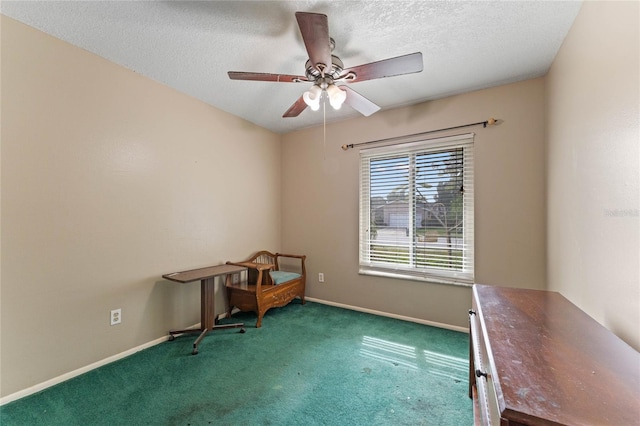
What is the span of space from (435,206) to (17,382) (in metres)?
3.67

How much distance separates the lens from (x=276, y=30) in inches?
70.2

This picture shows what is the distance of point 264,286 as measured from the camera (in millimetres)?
3029

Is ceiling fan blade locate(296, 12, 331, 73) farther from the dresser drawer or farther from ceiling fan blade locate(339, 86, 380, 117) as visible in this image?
the dresser drawer

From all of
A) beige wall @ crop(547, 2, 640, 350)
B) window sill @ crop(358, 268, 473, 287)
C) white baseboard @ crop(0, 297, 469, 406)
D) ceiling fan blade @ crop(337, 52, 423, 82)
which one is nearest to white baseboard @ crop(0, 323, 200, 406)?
white baseboard @ crop(0, 297, 469, 406)

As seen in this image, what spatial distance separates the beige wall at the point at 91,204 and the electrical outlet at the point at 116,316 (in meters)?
0.04

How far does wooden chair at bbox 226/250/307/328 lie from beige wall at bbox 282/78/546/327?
0.24 metres

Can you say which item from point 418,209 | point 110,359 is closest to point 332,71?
point 418,209

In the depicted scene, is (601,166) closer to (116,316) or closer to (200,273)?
(200,273)

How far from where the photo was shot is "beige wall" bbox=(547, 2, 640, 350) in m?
1.07

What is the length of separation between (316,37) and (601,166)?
5.34 ft

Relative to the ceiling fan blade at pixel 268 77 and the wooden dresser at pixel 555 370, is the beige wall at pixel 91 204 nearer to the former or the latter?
the ceiling fan blade at pixel 268 77

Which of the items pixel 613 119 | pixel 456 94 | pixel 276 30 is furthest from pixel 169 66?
pixel 613 119

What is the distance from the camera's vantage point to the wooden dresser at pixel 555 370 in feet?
1.94

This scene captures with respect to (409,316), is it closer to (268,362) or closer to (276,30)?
(268,362)
